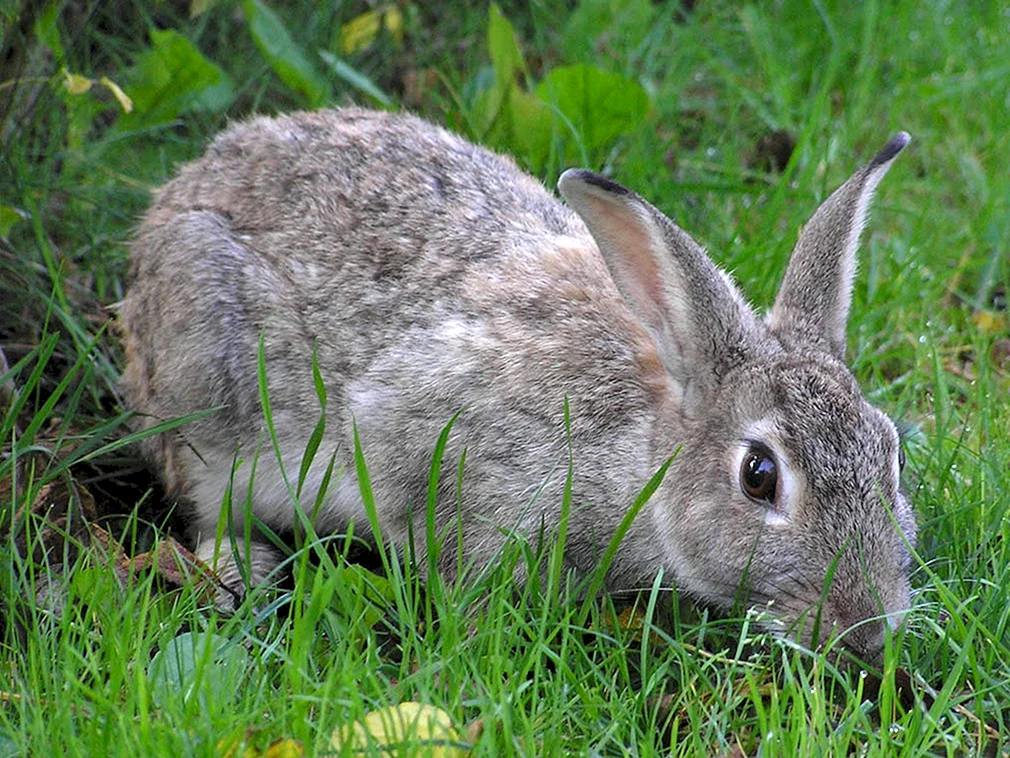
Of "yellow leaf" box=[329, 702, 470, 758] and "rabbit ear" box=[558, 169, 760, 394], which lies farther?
"rabbit ear" box=[558, 169, 760, 394]

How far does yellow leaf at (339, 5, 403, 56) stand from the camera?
19.3ft

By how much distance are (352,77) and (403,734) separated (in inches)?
137

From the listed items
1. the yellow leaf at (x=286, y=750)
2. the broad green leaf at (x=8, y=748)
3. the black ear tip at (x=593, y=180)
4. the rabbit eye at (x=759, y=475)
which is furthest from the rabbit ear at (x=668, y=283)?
the broad green leaf at (x=8, y=748)

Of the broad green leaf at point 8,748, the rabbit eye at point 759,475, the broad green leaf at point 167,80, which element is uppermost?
the broad green leaf at point 167,80

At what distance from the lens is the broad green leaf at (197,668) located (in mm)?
2996

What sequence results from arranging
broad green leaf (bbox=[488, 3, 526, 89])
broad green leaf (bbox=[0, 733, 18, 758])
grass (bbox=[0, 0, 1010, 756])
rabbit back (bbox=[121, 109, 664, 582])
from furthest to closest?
broad green leaf (bbox=[488, 3, 526, 89]) → rabbit back (bbox=[121, 109, 664, 582]) → grass (bbox=[0, 0, 1010, 756]) → broad green leaf (bbox=[0, 733, 18, 758])

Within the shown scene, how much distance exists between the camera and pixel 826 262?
3.96 metres

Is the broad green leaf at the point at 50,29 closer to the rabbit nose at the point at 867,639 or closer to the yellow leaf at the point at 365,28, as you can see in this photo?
the yellow leaf at the point at 365,28

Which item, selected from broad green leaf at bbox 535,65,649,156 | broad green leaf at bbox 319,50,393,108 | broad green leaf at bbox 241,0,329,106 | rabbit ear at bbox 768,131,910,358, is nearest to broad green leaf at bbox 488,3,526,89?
broad green leaf at bbox 535,65,649,156

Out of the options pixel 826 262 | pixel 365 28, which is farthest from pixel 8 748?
pixel 365 28

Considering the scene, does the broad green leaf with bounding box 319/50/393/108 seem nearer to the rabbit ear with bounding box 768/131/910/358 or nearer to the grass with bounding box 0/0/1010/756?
the grass with bounding box 0/0/1010/756

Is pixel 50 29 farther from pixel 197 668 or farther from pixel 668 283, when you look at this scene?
pixel 197 668

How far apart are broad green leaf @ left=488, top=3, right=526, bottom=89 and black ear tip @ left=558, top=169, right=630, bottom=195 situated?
1940 mm

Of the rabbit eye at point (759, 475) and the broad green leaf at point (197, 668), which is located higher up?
the rabbit eye at point (759, 475)
